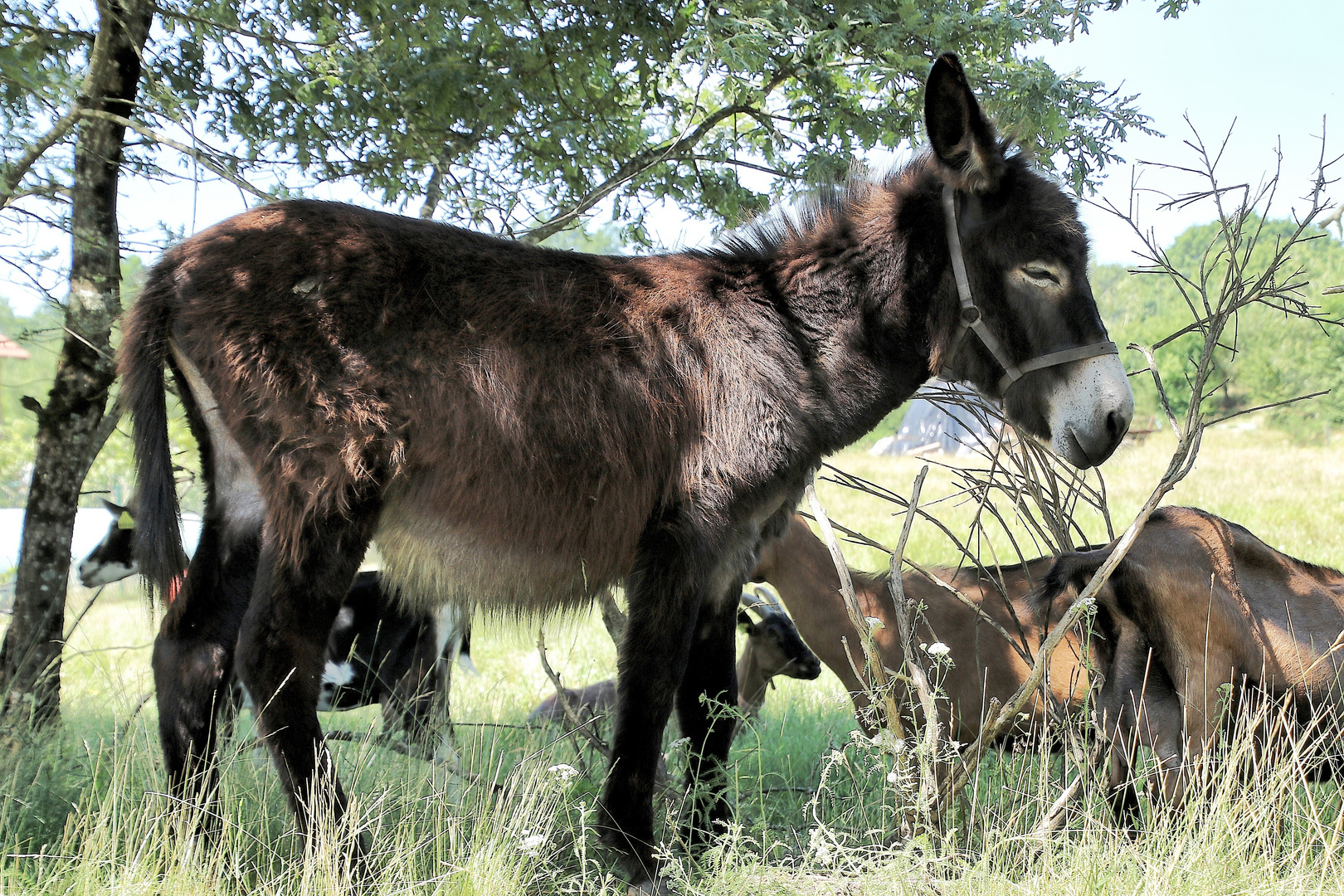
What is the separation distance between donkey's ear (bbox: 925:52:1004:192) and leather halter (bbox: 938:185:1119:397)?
0.30 ft

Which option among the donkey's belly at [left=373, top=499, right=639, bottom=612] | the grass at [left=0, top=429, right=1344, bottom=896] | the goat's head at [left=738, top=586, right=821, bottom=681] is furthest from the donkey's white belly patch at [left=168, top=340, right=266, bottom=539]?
the goat's head at [left=738, top=586, right=821, bottom=681]

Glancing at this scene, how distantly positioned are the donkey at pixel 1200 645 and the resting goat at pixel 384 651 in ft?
11.1

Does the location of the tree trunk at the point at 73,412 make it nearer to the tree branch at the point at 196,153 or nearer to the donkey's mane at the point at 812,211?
the tree branch at the point at 196,153

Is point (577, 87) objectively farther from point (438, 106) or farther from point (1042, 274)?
point (1042, 274)

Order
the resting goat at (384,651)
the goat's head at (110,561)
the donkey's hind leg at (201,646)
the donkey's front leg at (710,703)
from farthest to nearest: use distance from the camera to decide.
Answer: the goat's head at (110,561) < the resting goat at (384,651) < the donkey's front leg at (710,703) < the donkey's hind leg at (201,646)

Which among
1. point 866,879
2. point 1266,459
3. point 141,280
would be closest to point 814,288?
point 866,879

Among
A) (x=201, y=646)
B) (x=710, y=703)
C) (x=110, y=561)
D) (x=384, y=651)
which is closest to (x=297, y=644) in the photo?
(x=201, y=646)

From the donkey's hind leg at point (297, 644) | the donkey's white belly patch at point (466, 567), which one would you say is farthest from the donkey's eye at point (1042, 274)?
the donkey's hind leg at point (297, 644)

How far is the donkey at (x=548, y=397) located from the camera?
2.69m

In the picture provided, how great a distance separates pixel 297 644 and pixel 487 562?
0.60 meters

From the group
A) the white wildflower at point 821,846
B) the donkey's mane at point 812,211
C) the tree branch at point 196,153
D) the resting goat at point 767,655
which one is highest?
the tree branch at point 196,153

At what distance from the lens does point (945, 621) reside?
4.72 meters

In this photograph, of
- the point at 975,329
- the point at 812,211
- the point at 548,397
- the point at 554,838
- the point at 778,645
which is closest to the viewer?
the point at 548,397

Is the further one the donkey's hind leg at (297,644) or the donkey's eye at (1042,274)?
the donkey's eye at (1042,274)
